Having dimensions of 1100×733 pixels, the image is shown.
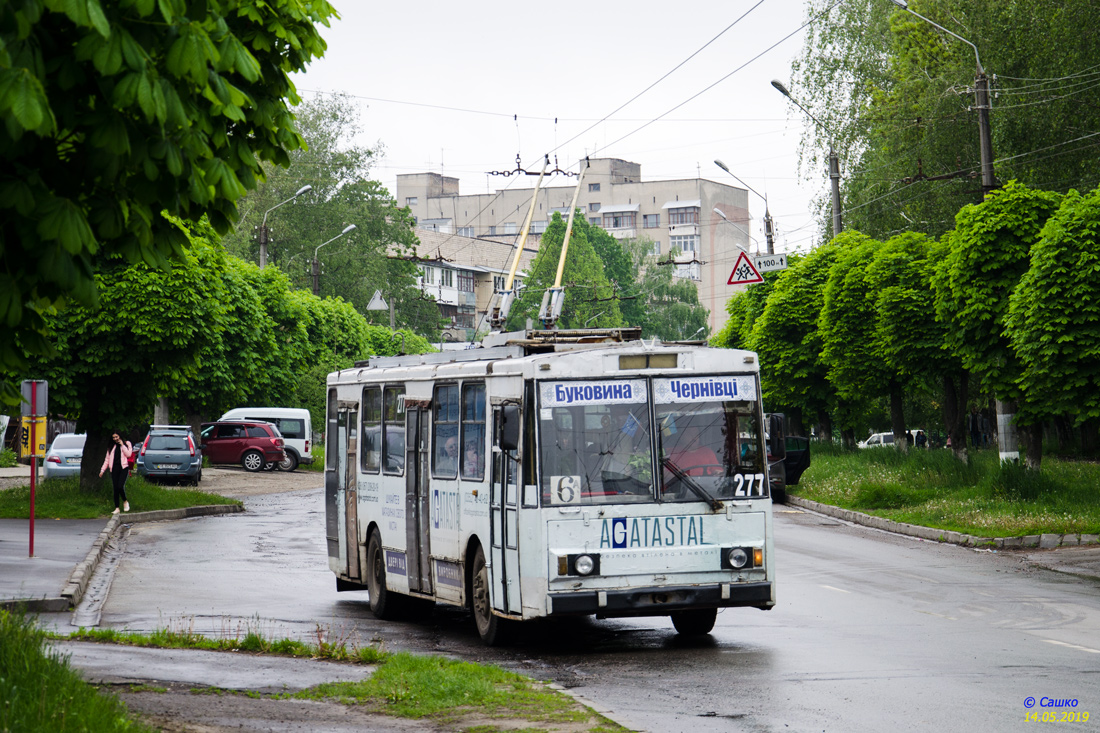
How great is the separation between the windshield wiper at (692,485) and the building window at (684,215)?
13664cm

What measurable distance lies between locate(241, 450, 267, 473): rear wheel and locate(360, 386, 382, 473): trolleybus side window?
121 ft

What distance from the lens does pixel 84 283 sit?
5.56 m

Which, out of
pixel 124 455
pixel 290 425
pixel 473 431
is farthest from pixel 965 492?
pixel 290 425

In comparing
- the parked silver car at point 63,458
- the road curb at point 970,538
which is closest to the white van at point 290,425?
the parked silver car at point 63,458

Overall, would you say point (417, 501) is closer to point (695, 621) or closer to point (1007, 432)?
point (695, 621)

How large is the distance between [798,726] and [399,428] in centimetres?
775

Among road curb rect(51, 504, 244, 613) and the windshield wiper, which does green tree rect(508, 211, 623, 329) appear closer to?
road curb rect(51, 504, 244, 613)

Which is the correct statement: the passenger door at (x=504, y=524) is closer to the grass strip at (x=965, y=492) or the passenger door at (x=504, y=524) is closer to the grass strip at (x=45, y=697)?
the grass strip at (x=45, y=697)

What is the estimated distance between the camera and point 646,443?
1237 centimetres

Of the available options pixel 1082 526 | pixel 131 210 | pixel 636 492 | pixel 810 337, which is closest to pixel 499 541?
pixel 636 492


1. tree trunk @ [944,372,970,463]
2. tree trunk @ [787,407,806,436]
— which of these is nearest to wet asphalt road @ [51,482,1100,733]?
tree trunk @ [944,372,970,463]

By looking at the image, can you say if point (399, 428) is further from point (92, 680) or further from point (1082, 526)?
point (1082, 526)

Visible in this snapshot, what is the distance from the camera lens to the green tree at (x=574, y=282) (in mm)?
103875

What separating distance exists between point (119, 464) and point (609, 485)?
1950cm
